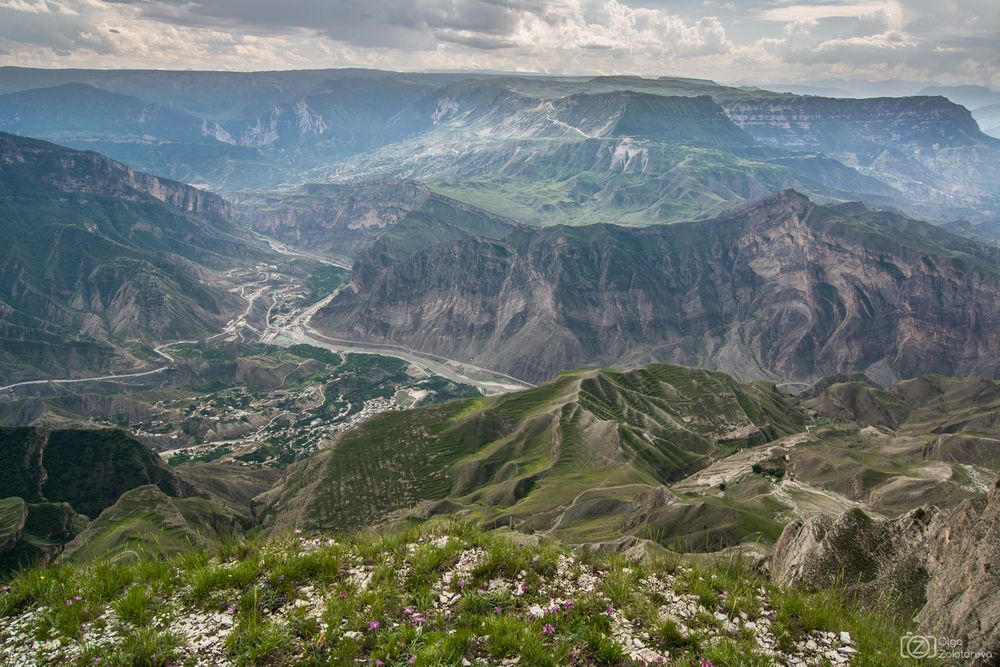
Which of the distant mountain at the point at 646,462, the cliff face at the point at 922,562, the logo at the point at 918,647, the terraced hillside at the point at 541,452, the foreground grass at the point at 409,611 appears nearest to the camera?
the foreground grass at the point at 409,611

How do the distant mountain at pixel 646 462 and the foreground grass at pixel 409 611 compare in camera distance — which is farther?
the distant mountain at pixel 646 462

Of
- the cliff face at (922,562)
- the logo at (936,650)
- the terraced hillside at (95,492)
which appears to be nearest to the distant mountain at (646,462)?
the terraced hillside at (95,492)

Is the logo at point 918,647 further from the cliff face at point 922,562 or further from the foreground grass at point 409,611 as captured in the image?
the cliff face at point 922,562

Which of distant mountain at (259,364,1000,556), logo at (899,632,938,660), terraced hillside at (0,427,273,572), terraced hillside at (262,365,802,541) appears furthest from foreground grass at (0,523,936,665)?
terraced hillside at (0,427,273,572)

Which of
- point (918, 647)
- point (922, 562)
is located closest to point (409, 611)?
point (918, 647)

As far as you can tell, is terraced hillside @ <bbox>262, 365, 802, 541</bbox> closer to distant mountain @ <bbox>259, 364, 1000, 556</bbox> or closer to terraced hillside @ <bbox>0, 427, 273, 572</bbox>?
distant mountain @ <bbox>259, 364, 1000, 556</bbox>

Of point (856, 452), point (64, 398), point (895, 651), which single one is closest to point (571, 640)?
point (895, 651)

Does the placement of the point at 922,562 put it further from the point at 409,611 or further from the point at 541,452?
the point at 541,452
